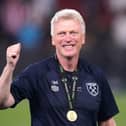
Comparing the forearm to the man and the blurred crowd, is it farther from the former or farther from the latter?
the blurred crowd

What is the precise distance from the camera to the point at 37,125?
290 inches

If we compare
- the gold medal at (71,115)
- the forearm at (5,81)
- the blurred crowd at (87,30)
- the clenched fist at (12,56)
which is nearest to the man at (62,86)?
the gold medal at (71,115)

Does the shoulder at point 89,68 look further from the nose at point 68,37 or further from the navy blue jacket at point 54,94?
the nose at point 68,37

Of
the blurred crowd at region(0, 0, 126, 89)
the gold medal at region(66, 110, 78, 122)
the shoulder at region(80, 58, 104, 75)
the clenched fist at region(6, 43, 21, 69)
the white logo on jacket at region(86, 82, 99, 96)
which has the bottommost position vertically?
the blurred crowd at region(0, 0, 126, 89)

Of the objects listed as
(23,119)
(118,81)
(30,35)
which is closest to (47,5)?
(30,35)

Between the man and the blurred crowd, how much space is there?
8586 mm

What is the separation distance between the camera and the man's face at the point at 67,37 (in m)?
7.29

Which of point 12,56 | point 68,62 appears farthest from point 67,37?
point 12,56

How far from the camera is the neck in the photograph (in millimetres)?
7441

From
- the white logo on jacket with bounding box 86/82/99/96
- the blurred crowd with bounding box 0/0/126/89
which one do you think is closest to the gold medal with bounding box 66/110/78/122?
the white logo on jacket with bounding box 86/82/99/96

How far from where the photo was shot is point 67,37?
287 inches

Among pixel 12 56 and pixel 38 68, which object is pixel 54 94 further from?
pixel 12 56

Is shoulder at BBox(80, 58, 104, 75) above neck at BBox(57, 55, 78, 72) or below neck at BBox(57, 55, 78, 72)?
below

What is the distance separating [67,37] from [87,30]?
384 inches
